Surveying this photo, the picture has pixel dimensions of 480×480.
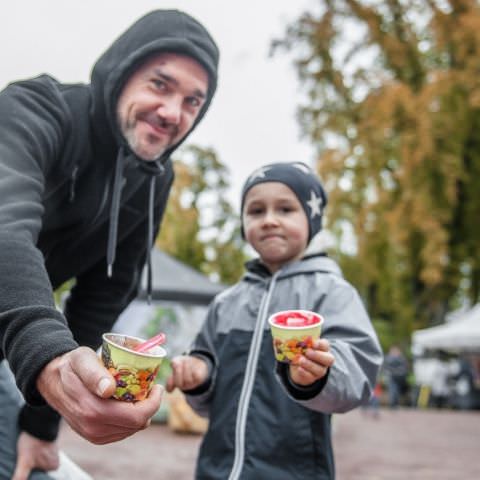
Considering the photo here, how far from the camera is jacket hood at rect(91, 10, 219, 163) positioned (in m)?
1.99

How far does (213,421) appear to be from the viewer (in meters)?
2.42

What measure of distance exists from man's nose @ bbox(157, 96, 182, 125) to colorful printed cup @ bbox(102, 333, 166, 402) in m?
0.90

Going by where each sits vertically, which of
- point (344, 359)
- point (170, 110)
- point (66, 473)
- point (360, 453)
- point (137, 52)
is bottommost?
point (360, 453)

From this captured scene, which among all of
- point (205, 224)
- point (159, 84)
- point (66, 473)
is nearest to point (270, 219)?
point (159, 84)

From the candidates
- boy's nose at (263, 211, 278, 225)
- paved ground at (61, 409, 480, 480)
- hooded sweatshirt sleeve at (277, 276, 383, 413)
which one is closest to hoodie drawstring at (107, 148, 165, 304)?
boy's nose at (263, 211, 278, 225)

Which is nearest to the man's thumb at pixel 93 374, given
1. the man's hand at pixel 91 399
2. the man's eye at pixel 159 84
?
the man's hand at pixel 91 399

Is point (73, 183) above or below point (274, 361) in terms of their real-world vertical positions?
above

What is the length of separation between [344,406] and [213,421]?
52 centimetres

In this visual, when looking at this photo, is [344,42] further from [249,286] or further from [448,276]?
[249,286]

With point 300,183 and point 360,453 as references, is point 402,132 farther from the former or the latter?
point 300,183

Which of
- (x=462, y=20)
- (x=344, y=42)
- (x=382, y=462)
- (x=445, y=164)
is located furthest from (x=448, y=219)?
(x=382, y=462)

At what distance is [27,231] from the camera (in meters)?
1.48

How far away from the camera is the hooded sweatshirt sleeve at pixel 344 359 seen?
203 cm

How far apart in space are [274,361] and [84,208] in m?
0.82
